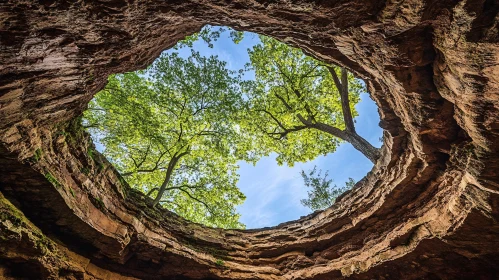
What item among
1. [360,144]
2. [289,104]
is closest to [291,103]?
[289,104]

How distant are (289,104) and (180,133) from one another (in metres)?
7.26

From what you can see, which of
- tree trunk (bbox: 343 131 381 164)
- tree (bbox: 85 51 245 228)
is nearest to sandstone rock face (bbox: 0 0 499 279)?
tree trunk (bbox: 343 131 381 164)

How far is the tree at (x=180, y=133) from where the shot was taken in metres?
15.7

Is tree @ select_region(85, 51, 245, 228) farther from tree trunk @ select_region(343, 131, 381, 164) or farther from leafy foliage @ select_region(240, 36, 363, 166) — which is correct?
tree trunk @ select_region(343, 131, 381, 164)

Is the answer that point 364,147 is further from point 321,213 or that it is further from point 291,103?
point 291,103

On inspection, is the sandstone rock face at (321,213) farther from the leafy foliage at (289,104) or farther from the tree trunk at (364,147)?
the leafy foliage at (289,104)

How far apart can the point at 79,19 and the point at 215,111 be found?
1304cm

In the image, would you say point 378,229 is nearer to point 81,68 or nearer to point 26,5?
point 81,68

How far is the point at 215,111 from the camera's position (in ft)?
58.2

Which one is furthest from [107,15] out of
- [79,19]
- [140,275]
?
[140,275]

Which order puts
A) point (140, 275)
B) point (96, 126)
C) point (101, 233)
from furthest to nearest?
1. point (96, 126)
2. point (140, 275)
3. point (101, 233)

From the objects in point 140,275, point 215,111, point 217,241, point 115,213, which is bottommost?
point 140,275

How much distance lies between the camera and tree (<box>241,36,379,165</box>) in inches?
700

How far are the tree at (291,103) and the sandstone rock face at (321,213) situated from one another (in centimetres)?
833
